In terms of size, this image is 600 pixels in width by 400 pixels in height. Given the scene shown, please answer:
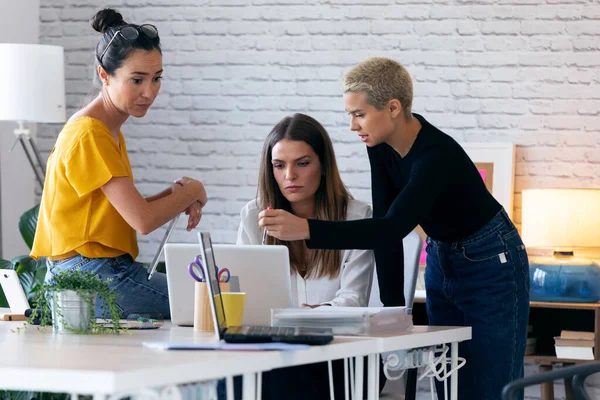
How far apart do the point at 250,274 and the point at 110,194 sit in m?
0.42

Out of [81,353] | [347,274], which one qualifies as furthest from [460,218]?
[81,353]

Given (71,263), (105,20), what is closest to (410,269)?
(71,263)

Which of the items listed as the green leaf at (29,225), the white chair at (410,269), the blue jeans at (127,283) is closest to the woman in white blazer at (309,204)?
the white chair at (410,269)

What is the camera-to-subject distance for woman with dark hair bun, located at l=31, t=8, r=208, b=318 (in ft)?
7.51

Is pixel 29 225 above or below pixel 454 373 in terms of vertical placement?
above

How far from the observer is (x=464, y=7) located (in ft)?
13.7

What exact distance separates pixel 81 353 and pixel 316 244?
685mm

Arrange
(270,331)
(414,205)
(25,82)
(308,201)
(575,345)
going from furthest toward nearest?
(25,82), (575,345), (308,201), (414,205), (270,331)

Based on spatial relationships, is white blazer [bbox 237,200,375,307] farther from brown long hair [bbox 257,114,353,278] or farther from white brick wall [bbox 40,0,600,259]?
white brick wall [bbox 40,0,600,259]

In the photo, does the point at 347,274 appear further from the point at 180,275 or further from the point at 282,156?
the point at 180,275

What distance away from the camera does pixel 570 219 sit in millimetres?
3693

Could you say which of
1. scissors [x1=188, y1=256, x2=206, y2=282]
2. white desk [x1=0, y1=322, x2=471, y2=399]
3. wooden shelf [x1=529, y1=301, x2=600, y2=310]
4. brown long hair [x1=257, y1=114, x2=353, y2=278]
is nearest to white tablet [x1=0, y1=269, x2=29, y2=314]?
white desk [x1=0, y1=322, x2=471, y2=399]

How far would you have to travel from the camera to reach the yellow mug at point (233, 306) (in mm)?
1999

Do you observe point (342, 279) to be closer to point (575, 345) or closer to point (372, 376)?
point (372, 376)
